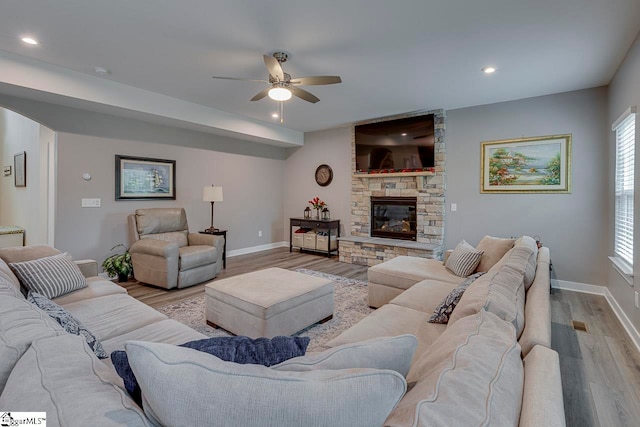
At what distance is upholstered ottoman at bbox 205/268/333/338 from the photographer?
2441mm

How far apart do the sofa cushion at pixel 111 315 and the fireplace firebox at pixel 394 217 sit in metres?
4.32

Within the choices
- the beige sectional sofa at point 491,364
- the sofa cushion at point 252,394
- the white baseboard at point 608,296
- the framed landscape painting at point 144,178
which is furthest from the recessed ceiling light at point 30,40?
the white baseboard at point 608,296

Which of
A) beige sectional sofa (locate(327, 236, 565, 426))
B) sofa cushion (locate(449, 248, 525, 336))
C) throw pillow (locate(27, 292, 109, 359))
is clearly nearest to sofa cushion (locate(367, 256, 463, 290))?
beige sectional sofa (locate(327, 236, 565, 426))

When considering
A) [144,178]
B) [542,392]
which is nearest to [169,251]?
[144,178]

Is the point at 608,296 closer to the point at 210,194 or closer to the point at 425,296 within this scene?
the point at 425,296

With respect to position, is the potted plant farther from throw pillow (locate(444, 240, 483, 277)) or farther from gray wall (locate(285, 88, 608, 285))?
gray wall (locate(285, 88, 608, 285))

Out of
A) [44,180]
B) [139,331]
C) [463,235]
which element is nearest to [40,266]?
[139,331]

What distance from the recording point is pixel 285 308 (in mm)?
2527

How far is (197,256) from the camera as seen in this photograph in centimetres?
419

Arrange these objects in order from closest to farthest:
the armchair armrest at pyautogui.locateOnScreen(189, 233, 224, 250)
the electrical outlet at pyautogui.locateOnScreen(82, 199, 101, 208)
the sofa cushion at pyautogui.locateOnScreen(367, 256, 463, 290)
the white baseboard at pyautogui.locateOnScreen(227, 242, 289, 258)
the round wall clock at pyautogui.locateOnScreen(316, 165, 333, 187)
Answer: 1. the sofa cushion at pyautogui.locateOnScreen(367, 256, 463, 290)
2. the electrical outlet at pyautogui.locateOnScreen(82, 199, 101, 208)
3. the armchair armrest at pyautogui.locateOnScreen(189, 233, 224, 250)
4. the white baseboard at pyautogui.locateOnScreen(227, 242, 289, 258)
5. the round wall clock at pyautogui.locateOnScreen(316, 165, 333, 187)

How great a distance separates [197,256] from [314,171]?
340 cm

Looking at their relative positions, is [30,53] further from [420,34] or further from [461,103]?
[461,103]

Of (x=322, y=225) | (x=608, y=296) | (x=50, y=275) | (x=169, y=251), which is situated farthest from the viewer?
(x=322, y=225)

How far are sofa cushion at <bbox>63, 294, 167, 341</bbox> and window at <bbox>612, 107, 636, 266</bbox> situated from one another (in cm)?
424
